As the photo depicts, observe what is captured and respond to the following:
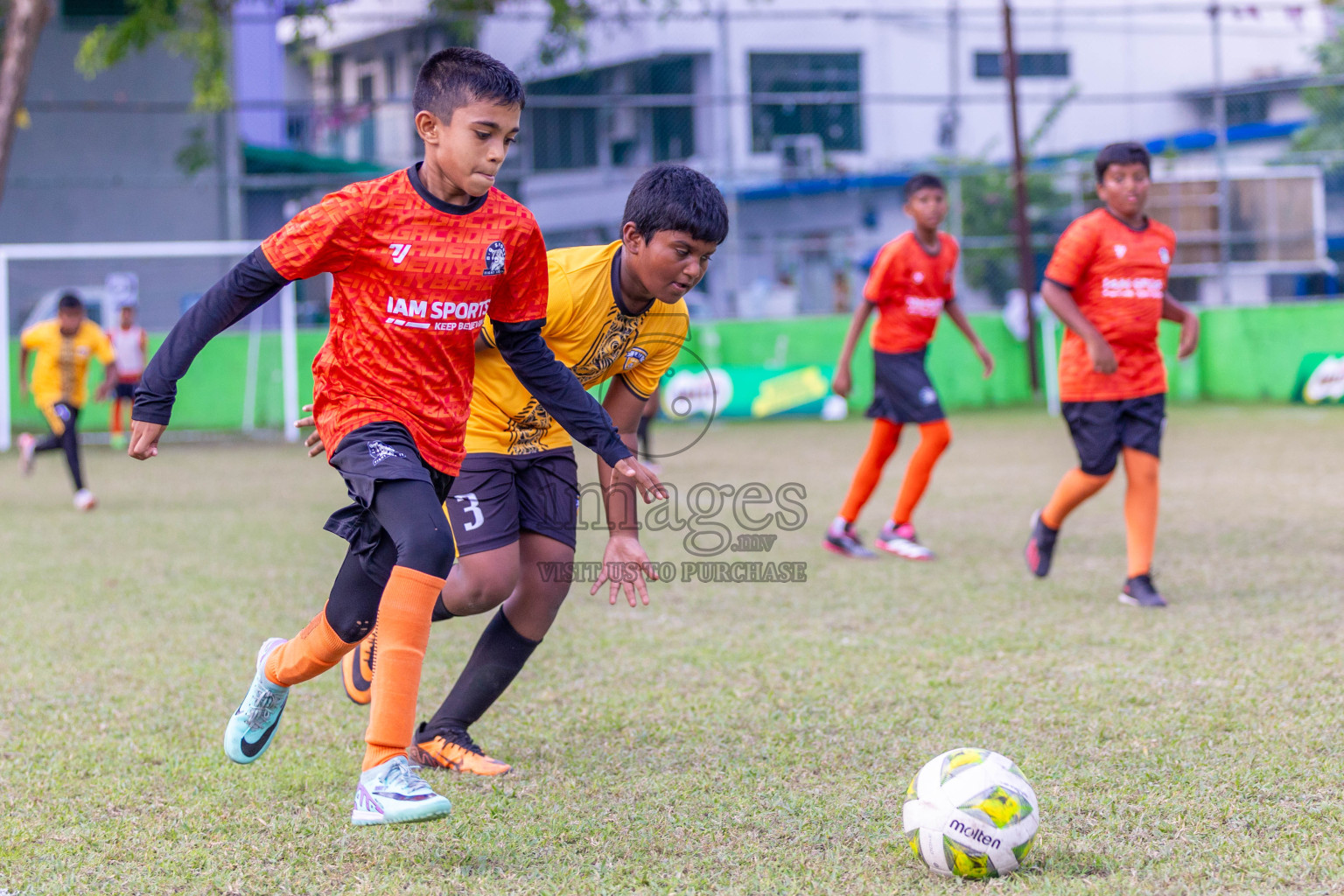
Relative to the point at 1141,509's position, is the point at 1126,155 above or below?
above

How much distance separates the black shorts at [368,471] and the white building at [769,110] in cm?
1507

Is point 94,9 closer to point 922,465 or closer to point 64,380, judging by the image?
point 64,380

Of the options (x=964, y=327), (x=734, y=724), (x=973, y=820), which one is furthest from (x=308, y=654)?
(x=964, y=327)

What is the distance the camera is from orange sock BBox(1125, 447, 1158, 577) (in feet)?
19.0

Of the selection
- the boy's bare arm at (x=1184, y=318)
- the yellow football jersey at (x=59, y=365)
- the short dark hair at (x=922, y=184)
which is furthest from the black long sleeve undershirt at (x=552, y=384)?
the yellow football jersey at (x=59, y=365)

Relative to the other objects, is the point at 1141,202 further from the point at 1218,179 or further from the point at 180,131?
the point at 180,131

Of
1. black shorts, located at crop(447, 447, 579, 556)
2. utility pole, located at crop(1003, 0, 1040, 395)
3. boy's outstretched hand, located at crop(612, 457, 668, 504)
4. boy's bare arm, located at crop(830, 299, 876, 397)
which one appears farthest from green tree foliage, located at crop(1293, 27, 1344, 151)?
boy's outstretched hand, located at crop(612, 457, 668, 504)

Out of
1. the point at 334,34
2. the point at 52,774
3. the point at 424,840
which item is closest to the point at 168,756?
the point at 52,774

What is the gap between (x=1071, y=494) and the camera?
6152 mm

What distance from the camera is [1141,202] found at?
5887 mm

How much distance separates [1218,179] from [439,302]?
18.6 m

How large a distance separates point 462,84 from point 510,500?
111cm

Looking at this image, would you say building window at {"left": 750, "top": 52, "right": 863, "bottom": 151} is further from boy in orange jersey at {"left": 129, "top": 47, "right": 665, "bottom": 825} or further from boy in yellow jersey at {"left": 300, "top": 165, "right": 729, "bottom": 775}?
boy in orange jersey at {"left": 129, "top": 47, "right": 665, "bottom": 825}

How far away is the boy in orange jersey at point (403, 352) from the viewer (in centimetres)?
297
